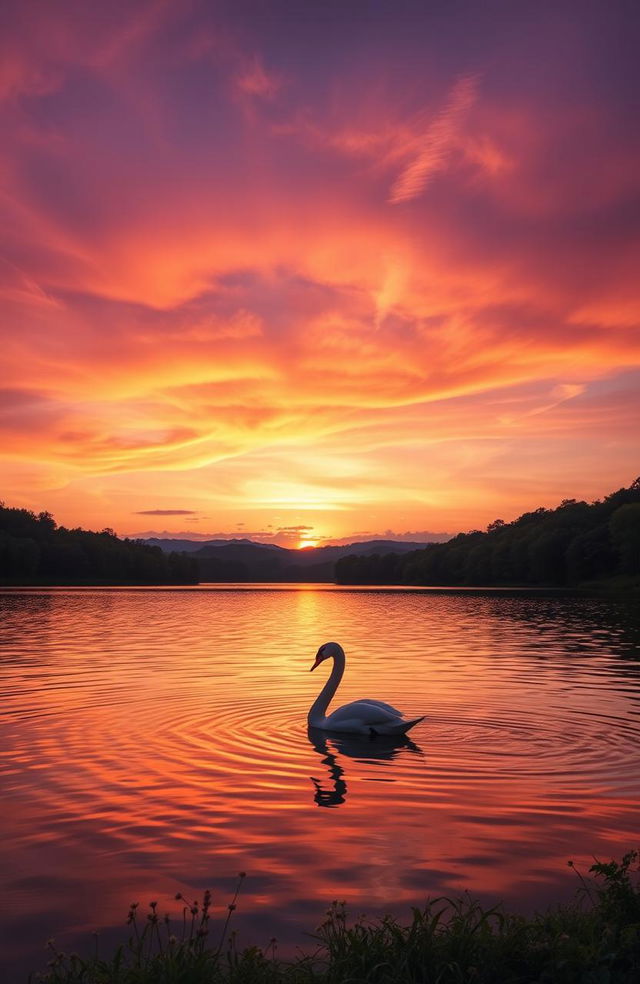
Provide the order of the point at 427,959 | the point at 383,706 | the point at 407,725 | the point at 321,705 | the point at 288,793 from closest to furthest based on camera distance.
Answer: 1. the point at 427,959
2. the point at 288,793
3. the point at 407,725
4. the point at 383,706
5. the point at 321,705

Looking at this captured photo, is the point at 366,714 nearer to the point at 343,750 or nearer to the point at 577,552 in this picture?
the point at 343,750

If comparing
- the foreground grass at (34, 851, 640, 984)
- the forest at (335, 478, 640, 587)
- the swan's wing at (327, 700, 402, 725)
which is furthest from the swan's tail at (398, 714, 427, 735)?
the forest at (335, 478, 640, 587)

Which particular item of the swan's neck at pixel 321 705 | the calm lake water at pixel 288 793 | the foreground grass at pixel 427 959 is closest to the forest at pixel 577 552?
the calm lake water at pixel 288 793

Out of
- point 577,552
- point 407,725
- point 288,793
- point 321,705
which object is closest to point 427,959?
point 288,793

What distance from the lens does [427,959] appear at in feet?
20.0

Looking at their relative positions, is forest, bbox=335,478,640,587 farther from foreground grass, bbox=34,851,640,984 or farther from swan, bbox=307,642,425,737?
foreground grass, bbox=34,851,640,984

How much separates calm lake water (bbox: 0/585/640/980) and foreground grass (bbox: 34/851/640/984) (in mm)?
1125

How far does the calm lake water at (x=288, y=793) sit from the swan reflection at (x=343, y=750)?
2.5 inches

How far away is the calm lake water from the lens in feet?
27.4

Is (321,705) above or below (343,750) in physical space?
above

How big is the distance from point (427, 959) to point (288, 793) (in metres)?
6.24

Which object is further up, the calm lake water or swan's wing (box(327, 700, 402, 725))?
swan's wing (box(327, 700, 402, 725))

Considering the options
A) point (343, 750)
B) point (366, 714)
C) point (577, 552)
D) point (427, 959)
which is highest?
point (577, 552)

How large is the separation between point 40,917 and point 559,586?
160m
